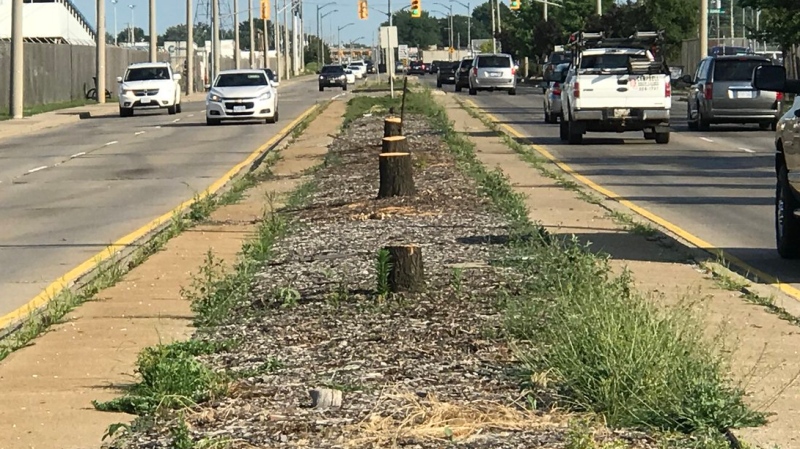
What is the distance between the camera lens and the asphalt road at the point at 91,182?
14.9m

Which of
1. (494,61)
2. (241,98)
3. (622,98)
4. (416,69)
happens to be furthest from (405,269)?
(416,69)

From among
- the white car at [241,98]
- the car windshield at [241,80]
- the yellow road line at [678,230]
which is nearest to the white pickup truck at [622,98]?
the yellow road line at [678,230]

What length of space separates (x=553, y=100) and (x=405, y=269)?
1186 inches

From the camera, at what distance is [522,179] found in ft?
72.9

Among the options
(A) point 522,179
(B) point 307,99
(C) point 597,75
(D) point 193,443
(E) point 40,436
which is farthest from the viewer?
(B) point 307,99

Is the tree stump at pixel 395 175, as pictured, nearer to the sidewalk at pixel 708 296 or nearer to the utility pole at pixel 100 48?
the sidewalk at pixel 708 296

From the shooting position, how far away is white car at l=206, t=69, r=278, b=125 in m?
42.1

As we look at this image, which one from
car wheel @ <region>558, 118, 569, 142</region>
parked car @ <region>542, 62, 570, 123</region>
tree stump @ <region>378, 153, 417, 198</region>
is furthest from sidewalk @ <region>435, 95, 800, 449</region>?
parked car @ <region>542, 62, 570, 123</region>

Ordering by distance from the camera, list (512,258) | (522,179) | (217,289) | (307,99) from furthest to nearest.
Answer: (307,99) → (522,179) → (512,258) → (217,289)

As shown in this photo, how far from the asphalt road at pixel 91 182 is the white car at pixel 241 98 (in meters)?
0.39

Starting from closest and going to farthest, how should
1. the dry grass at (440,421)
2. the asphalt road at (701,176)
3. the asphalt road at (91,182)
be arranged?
the dry grass at (440,421) < the asphalt road at (91,182) < the asphalt road at (701,176)

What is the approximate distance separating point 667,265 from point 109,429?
687cm

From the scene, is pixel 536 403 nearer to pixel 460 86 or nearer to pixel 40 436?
pixel 40 436

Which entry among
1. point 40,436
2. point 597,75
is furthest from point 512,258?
point 597,75
